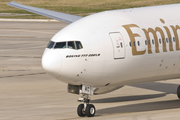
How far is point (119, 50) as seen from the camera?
20.5 meters

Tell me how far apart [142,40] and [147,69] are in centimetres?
139

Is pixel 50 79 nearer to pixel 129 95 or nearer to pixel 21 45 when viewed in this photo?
pixel 129 95

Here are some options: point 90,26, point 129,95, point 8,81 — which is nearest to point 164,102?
point 129,95

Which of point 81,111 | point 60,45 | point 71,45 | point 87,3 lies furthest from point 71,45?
point 87,3

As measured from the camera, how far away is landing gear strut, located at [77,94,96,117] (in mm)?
20666

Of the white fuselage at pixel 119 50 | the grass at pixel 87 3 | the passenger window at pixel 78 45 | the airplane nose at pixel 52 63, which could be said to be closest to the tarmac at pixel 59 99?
the white fuselage at pixel 119 50

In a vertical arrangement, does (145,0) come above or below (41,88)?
above

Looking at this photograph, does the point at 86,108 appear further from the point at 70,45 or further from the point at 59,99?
the point at 59,99

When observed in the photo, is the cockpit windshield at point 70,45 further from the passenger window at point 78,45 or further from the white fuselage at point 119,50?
the white fuselage at point 119,50

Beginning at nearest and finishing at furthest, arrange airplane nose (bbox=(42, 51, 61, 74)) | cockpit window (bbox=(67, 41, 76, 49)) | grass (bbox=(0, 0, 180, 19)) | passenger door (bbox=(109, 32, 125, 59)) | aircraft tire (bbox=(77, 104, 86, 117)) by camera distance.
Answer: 1. airplane nose (bbox=(42, 51, 61, 74))
2. cockpit window (bbox=(67, 41, 76, 49))
3. passenger door (bbox=(109, 32, 125, 59))
4. aircraft tire (bbox=(77, 104, 86, 117))
5. grass (bbox=(0, 0, 180, 19))

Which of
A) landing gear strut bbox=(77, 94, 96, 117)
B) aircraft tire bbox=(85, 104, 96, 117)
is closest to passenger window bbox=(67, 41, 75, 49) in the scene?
landing gear strut bbox=(77, 94, 96, 117)

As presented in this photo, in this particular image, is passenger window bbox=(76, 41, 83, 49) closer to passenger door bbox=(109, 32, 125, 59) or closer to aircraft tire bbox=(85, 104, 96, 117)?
passenger door bbox=(109, 32, 125, 59)

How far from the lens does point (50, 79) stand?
105ft

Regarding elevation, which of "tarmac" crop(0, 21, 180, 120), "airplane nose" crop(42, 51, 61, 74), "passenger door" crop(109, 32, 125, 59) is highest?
"passenger door" crop(109, 32, 125, 59)
